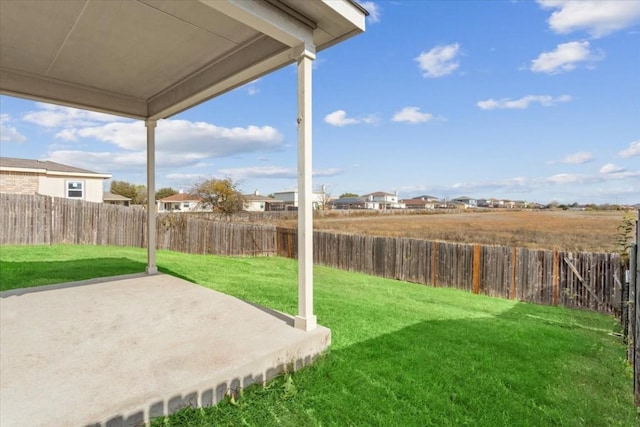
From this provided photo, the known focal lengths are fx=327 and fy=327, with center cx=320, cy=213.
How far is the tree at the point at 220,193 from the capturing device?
894 inches

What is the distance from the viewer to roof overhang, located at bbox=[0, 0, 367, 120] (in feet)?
9.21

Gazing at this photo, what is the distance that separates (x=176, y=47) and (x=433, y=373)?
13.5ft

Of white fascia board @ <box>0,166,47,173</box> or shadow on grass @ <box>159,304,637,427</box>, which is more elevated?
white fascia board @ <box>0,166,47,173</box>

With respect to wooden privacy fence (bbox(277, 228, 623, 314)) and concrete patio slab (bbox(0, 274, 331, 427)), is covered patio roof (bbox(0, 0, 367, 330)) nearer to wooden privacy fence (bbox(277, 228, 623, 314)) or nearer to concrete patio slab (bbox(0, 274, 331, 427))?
concrete patio slab (bbox(0, 274, 331, 427))

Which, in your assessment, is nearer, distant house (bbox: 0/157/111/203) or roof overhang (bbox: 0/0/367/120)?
roof overhang (bbox: 0/0/367/120)

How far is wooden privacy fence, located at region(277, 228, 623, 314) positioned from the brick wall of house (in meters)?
13.5

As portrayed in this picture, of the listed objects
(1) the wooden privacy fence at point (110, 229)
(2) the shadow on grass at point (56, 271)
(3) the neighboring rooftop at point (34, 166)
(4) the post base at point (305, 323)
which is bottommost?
(2) the shadow on grass at point (56, 271)

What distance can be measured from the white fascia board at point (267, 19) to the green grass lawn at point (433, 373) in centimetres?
282

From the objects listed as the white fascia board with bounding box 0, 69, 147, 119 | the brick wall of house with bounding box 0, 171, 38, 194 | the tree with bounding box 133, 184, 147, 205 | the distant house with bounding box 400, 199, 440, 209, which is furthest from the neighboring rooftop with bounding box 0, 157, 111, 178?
the distant house with bounding box 400, 199, 440, 209

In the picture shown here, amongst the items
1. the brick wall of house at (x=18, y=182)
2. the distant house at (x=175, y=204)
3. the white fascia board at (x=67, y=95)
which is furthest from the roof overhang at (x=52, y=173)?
the distant house at (x=175, y=204)

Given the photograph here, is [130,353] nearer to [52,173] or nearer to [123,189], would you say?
[52,173]

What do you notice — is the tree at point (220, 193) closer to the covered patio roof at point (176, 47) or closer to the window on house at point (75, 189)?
the window on house at point (75, 189)

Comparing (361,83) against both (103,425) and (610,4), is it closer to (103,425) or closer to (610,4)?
(610,4)

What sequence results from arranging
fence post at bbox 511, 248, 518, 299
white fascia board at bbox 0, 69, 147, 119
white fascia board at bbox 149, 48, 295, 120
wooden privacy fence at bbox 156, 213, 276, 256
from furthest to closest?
wooden privacy fence at bbox 156, 213, 276, 256, fence post at bbox 511, 248, 518, 299, white fascia board at bbox 0, 69, 147, 119, white fascia board at bbox 149, 48, 295, 120
